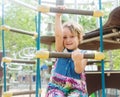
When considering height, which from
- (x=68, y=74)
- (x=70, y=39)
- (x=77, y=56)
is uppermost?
(x=70, y=39)

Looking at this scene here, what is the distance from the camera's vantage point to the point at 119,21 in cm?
250

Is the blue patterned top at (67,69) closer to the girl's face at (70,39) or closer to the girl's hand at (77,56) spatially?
the girl's face at (70,39)

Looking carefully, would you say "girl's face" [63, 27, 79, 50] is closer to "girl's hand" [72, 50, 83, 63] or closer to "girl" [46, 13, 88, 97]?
"girl" [46, 13, 88, 97]

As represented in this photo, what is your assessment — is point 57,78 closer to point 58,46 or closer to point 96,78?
point 58,46

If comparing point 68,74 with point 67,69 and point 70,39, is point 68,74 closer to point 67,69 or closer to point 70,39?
point 67,69

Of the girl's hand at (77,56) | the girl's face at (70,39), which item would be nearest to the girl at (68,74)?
the girl's face at (70,39)

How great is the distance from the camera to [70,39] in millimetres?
1947

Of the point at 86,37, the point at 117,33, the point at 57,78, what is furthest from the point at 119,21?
the point at 57,78

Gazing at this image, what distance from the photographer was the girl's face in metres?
1.94

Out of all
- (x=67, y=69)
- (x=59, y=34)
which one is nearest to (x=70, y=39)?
(x=59, y=34)

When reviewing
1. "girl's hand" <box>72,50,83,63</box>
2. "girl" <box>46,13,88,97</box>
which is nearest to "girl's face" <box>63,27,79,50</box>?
"girl" <box>46,13,88,97</box>

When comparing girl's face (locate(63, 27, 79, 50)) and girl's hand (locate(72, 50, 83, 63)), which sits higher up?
girl's face (locate(63, 27, 79, 50))

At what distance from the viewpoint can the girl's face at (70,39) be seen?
1.94 meters

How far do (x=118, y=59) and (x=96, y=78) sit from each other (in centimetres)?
484
